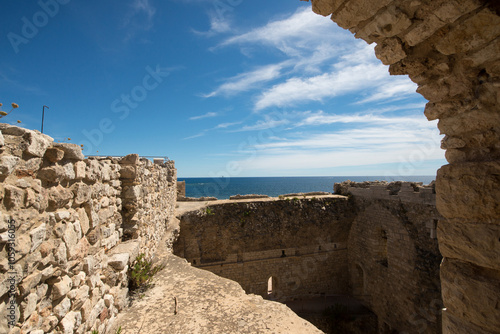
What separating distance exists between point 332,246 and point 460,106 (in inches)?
534

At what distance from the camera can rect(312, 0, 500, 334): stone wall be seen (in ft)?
6.14

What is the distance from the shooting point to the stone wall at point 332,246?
10758 mm

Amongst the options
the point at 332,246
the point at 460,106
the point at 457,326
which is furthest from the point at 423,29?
the point at 332,246

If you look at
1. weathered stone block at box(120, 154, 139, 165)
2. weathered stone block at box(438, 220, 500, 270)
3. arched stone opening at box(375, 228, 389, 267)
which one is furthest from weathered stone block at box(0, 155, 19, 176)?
arched stone opening at box(375, 228, 389, 267)

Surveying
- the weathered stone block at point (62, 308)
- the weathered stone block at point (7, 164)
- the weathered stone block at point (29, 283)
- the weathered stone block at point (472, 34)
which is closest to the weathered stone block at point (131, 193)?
the weathered stone block at point (62, 308)

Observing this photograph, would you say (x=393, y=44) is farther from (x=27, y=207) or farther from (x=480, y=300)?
(x=27, y=207)

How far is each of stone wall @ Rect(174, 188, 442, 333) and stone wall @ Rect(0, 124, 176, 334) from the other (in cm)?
825

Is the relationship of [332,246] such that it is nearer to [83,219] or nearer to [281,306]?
[281,306]

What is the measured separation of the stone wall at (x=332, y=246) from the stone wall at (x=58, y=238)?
325 inches

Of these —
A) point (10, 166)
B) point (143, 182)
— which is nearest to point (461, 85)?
point (10, 166)

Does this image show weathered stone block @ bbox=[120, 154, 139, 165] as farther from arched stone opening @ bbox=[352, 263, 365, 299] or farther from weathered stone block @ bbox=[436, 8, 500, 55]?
arched stone opening @ bbox=[352, 263, 365, 299]

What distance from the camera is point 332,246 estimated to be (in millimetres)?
14523

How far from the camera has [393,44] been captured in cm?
225

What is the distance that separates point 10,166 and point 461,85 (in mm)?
3568
